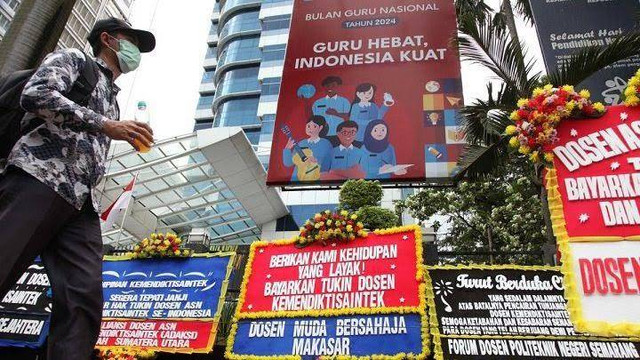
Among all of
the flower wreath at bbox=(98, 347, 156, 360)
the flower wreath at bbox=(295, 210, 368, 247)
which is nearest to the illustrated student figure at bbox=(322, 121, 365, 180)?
the flower wreath at bbox=(295, 210, 368, 247)

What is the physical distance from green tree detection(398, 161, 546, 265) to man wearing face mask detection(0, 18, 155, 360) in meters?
12.8

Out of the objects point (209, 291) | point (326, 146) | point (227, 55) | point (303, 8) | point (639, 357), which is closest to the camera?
point (639, 357)

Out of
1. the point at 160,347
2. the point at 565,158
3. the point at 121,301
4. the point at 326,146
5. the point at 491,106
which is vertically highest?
the point at 326,146

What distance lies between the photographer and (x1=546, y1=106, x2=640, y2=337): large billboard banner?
2807mm

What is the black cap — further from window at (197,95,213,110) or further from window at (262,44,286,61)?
window at (197,95,213,110)

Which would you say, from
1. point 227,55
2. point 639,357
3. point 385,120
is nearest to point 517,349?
point 639,357

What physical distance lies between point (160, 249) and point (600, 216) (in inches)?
227

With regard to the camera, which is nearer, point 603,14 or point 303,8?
point 603,14

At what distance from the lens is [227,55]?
4566cm

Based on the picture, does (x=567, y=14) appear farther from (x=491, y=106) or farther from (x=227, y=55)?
(x=227, y=55)

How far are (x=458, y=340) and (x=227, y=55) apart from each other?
145 feet

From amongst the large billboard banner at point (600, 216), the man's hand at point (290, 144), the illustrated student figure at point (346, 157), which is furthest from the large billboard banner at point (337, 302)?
the man's hand at point (290, 144)

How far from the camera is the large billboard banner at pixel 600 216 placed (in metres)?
2.81

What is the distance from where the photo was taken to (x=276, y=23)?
141ft
